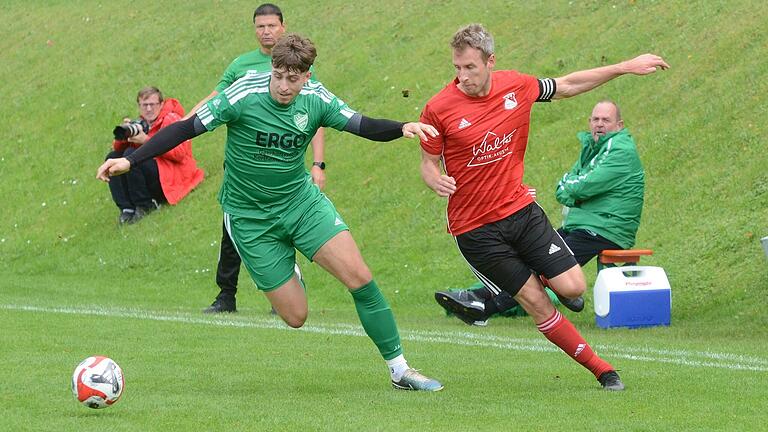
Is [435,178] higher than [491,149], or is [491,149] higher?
[491,149]

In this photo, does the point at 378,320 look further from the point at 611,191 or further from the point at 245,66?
the point at 611,191

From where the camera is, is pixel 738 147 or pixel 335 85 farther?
pixel 335 85

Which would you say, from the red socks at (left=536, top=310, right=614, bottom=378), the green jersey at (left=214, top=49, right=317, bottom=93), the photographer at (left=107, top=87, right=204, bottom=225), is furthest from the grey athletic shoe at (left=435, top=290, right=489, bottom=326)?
the photographer at (left=107, top=87, right=204, bottom=225)

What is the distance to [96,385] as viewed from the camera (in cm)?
768

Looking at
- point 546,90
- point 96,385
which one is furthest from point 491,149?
point 96,385

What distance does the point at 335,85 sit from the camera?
22.6 metres

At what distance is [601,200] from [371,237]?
5.69 m

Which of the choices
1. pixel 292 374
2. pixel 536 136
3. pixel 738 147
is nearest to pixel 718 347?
pixel 292 374

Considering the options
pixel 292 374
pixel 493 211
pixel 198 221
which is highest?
pixel 493 211

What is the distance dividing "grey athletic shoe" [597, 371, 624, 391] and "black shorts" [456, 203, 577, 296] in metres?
0.72

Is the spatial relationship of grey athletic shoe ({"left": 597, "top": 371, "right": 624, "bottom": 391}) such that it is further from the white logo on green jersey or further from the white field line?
the white logo on green jersey

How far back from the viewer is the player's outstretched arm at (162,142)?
8.48 metres

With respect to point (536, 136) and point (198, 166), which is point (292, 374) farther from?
point (198, 166)

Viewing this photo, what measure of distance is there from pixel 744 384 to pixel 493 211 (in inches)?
77.6
